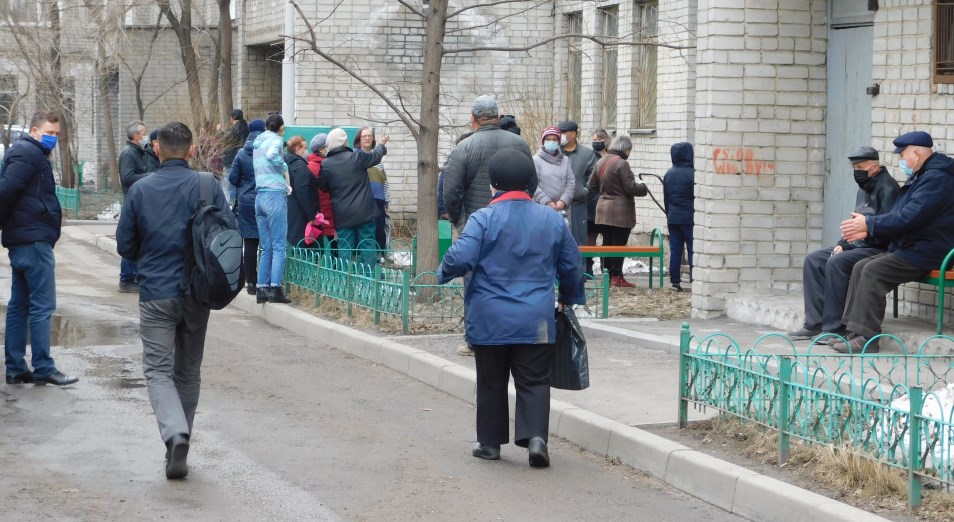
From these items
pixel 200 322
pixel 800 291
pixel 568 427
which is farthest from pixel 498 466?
pixel 800 291

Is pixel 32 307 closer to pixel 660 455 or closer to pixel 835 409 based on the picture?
pixel 660 455

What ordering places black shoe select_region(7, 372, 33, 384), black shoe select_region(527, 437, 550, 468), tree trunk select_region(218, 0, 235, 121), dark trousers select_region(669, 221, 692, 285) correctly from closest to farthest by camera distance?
1. black shoe select_region(527, 437, 550, 468)
2. black shoe select_region(7, 372, 33, 384)
3. dark trousers select_region(669, 221, 692, 285)
4. tree trunk select_region(218, 0, 235, 121)

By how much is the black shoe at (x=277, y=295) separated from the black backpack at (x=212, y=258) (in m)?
6.68

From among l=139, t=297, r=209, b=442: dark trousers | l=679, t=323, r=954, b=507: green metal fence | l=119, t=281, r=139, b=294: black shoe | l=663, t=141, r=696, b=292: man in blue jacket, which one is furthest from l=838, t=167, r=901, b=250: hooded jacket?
l=119, t=281, r=139, b=294: black shoe

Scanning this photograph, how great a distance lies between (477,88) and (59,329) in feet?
41.0

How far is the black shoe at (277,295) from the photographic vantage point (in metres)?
13.9

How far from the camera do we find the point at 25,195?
938 cm

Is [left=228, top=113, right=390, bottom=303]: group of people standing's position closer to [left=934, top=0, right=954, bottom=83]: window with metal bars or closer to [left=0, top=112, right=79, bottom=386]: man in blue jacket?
[left=0, top=112, right=79, bottom=386]: man in blue jacket

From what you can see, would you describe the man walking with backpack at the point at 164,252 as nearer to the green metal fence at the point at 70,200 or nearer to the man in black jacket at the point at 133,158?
the man in black jacket at the point at 133,158

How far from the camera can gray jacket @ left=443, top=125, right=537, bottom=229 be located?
10.3 metres

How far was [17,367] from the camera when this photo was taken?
9.52m

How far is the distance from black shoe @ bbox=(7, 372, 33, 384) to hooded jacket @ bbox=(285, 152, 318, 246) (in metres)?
4.98

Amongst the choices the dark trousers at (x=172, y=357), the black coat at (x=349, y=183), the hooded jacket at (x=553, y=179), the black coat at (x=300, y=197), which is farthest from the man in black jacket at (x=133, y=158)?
the dark trousers at (x=172, y=357)

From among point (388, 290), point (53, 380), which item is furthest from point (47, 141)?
point (388, 290)
